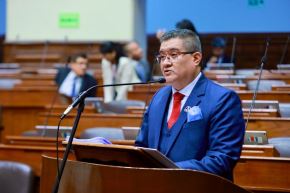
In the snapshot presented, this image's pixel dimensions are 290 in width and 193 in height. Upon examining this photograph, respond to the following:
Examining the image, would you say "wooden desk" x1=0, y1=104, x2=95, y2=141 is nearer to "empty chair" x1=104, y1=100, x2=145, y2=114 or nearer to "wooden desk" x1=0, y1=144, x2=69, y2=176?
"empty chair" x1=104, y1=100, x2=145, y2=114

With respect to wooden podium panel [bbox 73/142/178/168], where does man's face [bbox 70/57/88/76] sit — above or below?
below

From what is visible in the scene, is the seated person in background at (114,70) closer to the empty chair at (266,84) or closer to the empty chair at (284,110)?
the empty chair at (266,84)

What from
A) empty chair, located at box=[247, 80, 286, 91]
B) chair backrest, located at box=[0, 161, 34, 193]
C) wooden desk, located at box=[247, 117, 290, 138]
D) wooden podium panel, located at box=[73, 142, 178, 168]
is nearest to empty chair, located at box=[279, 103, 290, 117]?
wooden desk, located at box=[247, 117, 290, 138]

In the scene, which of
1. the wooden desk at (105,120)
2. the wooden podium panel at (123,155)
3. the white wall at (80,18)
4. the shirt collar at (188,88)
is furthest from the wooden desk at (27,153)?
the white wall at (80,18)

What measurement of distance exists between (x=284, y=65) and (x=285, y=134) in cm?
167

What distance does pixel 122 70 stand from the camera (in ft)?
25.9

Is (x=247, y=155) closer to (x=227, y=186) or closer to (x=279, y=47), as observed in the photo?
(x=227, y=186)

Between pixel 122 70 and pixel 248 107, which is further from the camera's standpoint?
pixel 122 70

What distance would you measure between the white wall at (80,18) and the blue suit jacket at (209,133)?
27.1 ft

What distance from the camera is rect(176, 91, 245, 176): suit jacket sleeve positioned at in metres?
2.56

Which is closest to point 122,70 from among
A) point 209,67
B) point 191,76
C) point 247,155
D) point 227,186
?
point 209,67

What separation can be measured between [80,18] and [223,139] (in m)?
8.81

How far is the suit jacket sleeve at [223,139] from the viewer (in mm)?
2559

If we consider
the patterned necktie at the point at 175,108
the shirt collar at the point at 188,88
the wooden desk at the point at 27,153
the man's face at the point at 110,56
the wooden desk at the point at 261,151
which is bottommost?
the wooden desk at the point at 27,153
